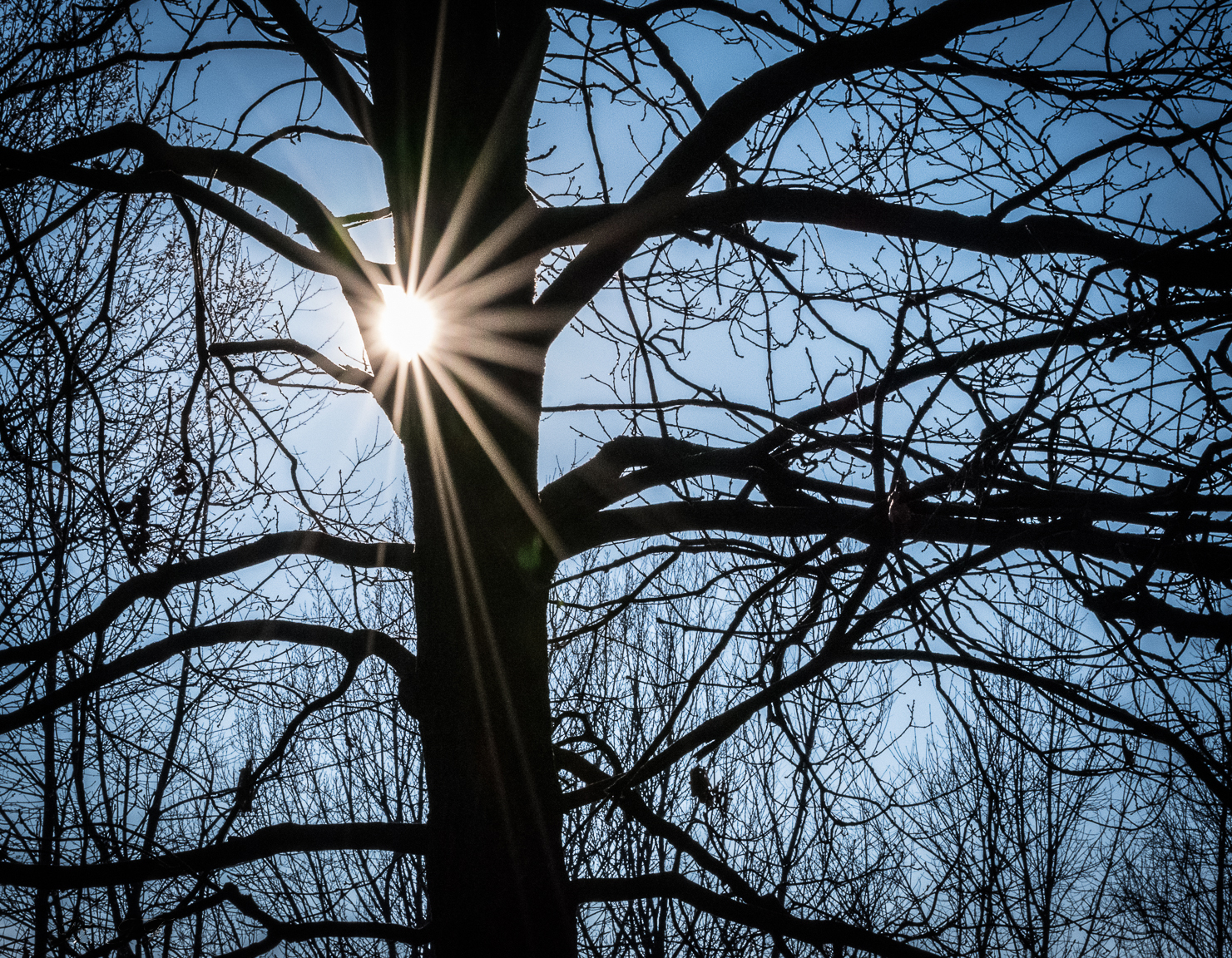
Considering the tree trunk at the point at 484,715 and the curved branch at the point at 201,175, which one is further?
the curved branch at the point at 201,175

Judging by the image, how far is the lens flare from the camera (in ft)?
7.48

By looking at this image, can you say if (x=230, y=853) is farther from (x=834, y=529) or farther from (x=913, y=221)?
(x=913, y=221)

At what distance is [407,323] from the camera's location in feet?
7.61

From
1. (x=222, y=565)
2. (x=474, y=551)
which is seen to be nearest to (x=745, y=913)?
(x=474, y=551)

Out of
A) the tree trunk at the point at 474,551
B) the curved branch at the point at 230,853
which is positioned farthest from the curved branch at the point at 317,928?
the tree trunk at the point at 474,551

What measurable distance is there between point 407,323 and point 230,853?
1448 mm

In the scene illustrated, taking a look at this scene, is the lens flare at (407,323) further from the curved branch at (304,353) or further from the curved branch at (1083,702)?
the curved branch at (1083,702)

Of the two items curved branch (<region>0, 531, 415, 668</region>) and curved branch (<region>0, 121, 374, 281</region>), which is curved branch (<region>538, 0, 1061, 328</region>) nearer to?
curved branch (<region>0, 121, 374, 281</region>)

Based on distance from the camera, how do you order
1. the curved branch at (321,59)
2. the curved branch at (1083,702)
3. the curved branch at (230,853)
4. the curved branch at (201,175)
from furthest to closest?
the curved branch at (321,59)
the curved branch at (201,175)
the curved branch at (230,853)
the curved branch at (1083,702)

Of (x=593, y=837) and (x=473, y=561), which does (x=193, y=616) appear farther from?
(x=473, y=561)

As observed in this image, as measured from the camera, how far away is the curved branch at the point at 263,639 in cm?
244

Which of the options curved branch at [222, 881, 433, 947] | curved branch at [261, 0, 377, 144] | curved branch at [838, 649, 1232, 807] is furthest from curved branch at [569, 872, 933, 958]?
curved branch at [261, 0, 377, 144]

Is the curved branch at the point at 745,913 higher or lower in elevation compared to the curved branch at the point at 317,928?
lower

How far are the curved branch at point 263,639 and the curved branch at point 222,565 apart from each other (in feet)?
0.44
